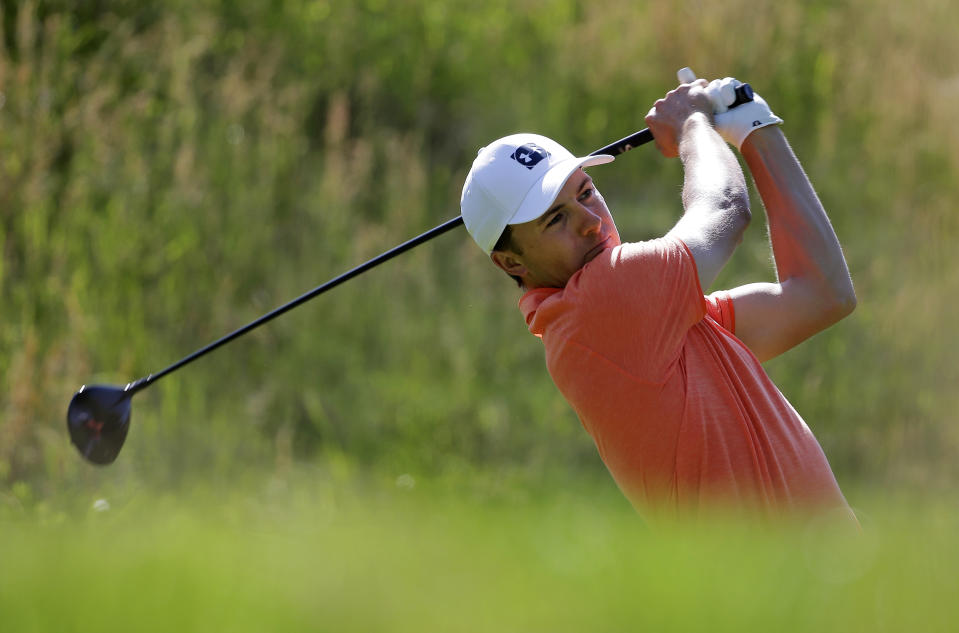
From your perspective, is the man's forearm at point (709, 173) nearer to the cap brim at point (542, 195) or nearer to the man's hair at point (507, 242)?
the cap brim at point (542, 195)

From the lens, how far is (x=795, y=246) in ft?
11.1

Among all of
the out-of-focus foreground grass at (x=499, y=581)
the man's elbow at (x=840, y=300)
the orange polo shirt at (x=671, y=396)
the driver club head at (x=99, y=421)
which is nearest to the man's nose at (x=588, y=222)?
the orange polo shirt at (x=671, y=396)

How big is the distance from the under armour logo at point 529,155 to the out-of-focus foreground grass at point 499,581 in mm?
1459

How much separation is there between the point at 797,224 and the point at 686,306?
474 mm

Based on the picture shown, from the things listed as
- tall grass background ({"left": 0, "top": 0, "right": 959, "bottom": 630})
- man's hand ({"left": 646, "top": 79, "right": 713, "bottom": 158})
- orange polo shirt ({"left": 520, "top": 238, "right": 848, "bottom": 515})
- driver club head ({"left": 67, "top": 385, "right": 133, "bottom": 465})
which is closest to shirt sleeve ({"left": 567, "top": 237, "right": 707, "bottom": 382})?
orange polo shirt ({"left": 520, "top": 238, "right": 848, "bottom": 515})

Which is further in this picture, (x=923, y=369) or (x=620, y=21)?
(x=620, y=21)

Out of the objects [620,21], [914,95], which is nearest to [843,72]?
[914,95]

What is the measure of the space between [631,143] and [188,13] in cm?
599

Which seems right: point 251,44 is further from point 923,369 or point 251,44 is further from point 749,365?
point 749,365

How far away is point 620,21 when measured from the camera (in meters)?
9.87

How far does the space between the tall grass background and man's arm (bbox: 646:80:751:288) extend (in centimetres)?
329

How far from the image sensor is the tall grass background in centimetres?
694

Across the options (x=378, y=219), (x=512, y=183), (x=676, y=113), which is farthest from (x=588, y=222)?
(x=378, y=219)

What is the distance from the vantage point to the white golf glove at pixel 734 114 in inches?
136
